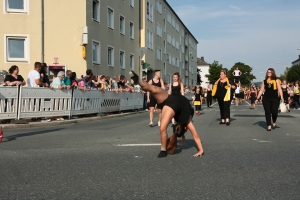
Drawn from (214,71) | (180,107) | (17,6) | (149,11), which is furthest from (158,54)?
(214,71)

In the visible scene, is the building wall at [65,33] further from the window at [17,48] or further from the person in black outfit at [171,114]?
the person in black outfit at [171,114]

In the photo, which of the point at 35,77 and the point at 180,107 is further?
the point at 35,77

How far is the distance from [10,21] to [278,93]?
17620mm

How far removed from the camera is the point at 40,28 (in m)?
22.6

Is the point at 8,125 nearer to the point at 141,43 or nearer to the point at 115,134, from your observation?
the point at 115,134

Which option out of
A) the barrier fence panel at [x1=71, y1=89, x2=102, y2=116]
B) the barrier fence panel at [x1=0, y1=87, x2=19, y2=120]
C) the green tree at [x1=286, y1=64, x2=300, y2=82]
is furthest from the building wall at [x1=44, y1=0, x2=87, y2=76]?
the green tree at [x1=286, y1=64, x2=300, y2=82]

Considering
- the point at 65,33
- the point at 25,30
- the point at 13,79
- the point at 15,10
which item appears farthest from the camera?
the point at 65,33

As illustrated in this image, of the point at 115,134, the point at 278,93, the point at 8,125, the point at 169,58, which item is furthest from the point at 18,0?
the point at 169,58

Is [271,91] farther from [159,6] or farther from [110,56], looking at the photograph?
[159,6]

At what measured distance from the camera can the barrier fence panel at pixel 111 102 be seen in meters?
16.8

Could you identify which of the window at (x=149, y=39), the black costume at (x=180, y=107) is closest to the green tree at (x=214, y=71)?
the window at (x=149, y=39)

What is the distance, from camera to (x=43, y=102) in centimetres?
1278

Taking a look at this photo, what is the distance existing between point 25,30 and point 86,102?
9838mm

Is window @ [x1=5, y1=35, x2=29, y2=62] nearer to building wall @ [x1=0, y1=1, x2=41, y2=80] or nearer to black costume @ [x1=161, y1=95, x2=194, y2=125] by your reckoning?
building wall @ [x1=0, y1=1, x2=41, y2=80]
